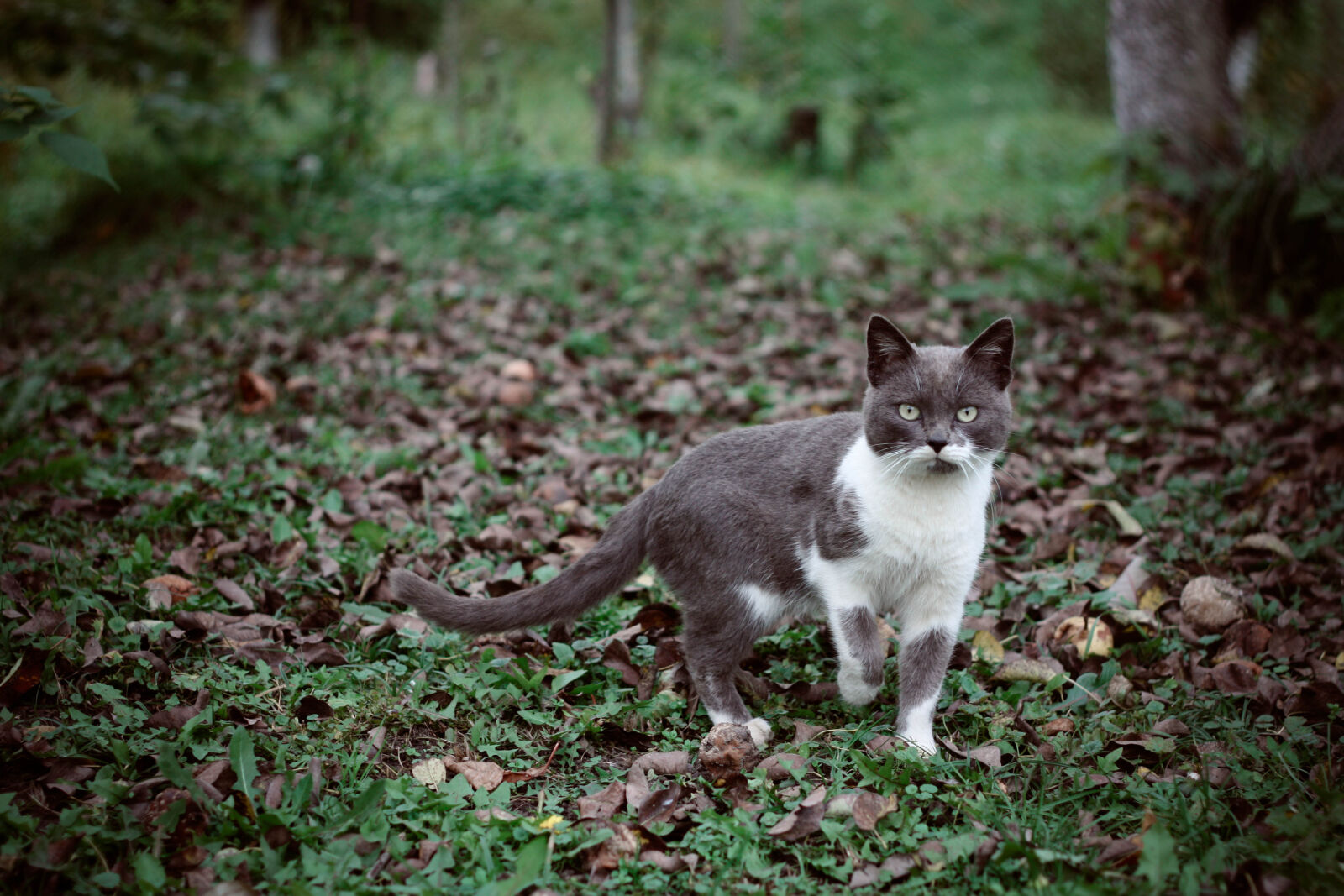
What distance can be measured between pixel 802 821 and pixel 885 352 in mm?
1449

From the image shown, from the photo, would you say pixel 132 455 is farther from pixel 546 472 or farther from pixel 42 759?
pixel 42 759

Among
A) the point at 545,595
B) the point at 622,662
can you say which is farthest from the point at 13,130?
the point at 622,662

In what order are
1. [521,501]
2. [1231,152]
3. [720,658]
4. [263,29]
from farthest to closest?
[263,29] → [1231,152] → [521,501] → [720,658]

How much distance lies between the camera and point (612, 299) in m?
6.94

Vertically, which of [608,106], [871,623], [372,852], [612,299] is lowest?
[372,852]

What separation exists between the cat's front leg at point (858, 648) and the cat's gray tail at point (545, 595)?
730 millimetres

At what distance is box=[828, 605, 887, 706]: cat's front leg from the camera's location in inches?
118

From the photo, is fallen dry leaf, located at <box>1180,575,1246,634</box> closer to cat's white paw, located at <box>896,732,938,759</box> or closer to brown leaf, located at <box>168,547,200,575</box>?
cat's white paw, located at <box>896,732,938,759</box>

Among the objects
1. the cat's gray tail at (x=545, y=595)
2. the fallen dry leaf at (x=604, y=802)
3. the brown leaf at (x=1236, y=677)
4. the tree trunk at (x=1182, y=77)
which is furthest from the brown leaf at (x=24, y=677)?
the tree trunk at (x=1182, y=77)

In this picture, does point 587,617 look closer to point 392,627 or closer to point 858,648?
point 392,627

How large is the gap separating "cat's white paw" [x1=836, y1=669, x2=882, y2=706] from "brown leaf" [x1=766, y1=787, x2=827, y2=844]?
0.48 metres

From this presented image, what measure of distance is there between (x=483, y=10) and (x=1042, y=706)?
50.4 ft

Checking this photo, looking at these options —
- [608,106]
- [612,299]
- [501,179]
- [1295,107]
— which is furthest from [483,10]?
[1295,107]

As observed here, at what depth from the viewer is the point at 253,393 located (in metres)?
5.40
